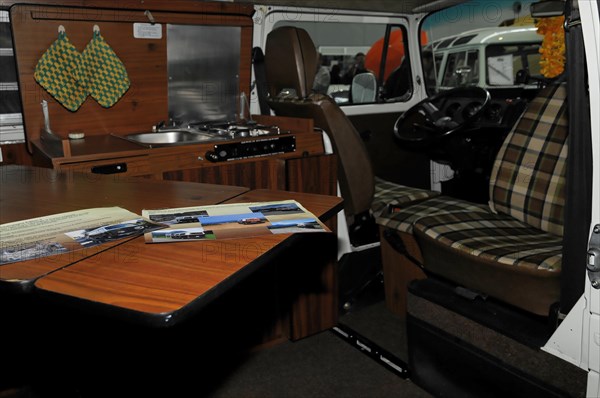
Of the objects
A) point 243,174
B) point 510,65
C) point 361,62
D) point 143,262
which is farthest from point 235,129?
point 510,65

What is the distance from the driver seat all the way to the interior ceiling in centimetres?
38

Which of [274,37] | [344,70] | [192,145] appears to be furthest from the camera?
[344,70]

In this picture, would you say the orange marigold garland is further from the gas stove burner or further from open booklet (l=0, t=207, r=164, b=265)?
open booklet (l=0, t=207, r=164, b=265)

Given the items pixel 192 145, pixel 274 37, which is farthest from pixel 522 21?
pixel 192 145

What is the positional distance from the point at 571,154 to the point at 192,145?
1.44 m

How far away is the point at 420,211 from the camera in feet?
8.71

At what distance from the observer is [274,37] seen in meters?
2.74

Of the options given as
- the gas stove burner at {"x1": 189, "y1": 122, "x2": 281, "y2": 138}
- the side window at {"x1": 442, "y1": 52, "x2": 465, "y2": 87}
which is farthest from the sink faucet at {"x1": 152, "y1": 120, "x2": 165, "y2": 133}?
the side window at {"x1": 442, "y1": 52, "x2": 465, "y2": 87}

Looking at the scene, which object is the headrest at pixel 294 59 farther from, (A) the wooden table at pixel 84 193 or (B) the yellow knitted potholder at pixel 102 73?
(A) the wooden table at pixel 84 193

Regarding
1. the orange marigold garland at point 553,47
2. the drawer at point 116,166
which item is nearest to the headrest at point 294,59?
the drawer at point 116,166

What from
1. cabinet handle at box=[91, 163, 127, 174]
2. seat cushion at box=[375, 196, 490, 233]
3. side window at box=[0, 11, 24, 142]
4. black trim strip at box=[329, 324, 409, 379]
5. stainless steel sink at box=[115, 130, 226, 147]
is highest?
side window at box=[0, 11, 24, 142]

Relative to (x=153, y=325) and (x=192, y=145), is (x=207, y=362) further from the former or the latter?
(x=153, y=325)

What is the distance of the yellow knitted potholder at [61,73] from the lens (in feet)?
8.10

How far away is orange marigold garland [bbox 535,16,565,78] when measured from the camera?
3154 mm
